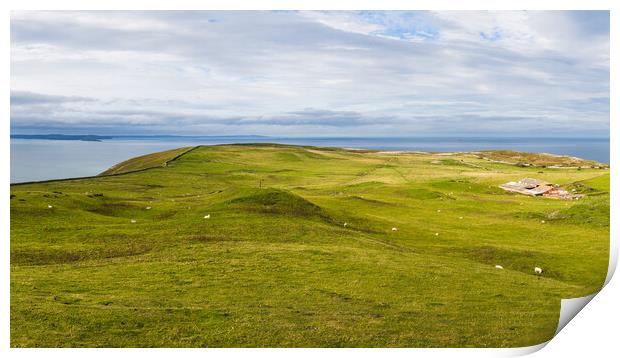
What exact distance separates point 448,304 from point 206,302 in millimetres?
8392

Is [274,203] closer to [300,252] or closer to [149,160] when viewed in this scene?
[300,252]

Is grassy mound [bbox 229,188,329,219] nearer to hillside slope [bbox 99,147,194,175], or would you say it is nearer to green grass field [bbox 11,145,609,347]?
green grass field [bbox 11,145,609,347]

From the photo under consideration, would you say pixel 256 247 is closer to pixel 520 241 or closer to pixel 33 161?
pixel 33 161

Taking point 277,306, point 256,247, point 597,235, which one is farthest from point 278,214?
point 597,235

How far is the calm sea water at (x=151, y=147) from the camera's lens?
20312 mm

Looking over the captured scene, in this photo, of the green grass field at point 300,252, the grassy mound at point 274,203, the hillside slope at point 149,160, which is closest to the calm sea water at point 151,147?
the hillside slope at point 149,160

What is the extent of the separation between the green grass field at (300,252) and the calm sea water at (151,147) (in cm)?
65

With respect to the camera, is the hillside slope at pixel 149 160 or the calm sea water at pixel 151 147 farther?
the hillside slope at pixel 149 160

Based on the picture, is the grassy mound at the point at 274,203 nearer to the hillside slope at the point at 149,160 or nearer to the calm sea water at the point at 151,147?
the calm sea water at the point at 151,147

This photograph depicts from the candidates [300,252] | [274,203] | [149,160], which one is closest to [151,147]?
[149,160]

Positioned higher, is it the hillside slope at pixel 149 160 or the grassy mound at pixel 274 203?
the hillside slope at pixel 149 160

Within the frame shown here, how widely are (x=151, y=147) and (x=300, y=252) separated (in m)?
8.96

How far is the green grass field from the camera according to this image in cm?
1650

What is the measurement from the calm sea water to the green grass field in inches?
25.4
